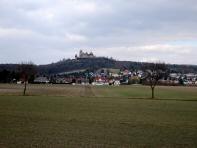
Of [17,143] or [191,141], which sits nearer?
[17,143]

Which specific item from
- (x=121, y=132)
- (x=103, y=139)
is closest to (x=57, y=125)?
(x=121, y=132)

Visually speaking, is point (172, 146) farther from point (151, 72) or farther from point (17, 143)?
point (151, 72)

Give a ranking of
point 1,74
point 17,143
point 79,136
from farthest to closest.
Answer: point 1,74
point 79,136
point 17,143

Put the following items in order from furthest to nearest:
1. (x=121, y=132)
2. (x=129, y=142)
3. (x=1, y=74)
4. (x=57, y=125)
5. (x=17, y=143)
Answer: (x=1, y=74), (x=57, y=125), (x=121, y=132), (x=129, y=142), (x=17, y=143)

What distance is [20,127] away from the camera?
2212 centimetres

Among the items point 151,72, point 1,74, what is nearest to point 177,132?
point 151,72

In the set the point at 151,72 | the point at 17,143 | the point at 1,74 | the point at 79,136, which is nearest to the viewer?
the point at 17,143

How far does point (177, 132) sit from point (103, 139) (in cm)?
531

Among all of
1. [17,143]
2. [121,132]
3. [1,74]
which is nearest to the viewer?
[17,143]

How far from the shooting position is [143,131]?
22.0m

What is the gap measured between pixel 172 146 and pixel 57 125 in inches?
329

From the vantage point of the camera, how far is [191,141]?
61.1ft

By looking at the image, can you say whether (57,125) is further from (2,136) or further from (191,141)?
(191,141)

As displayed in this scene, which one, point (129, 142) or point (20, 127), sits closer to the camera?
point (129, 142)
